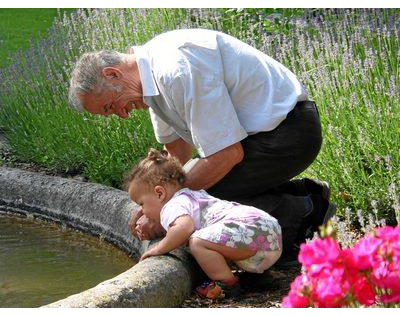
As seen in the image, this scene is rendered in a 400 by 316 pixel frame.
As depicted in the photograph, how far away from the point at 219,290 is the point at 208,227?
0.88ft

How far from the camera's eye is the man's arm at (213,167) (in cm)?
413

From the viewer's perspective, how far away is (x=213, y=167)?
13.6 feet

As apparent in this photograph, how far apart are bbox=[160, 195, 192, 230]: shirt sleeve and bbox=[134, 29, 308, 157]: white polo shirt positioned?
24 centimetres

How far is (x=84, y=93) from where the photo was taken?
4.21m

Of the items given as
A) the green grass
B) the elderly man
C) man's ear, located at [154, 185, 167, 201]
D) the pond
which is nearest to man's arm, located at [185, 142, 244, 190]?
the elderly man

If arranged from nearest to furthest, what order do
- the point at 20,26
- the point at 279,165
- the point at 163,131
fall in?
the point at 279,165, the point at 163,131, the point at 20,26

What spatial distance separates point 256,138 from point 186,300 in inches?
35.0

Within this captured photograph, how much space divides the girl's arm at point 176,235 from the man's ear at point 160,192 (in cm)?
21

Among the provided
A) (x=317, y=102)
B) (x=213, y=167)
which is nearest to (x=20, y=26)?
(x=317, y=102)

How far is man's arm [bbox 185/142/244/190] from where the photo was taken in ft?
13.6

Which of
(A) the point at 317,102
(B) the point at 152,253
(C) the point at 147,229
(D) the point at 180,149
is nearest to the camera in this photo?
(B) the point at 152,253

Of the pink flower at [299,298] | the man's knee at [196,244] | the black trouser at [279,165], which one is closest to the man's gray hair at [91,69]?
the black trouser at [279,165]

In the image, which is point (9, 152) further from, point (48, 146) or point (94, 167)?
point (94, 167)

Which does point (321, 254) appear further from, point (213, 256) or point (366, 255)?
point (213, 256)
